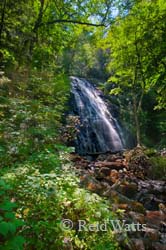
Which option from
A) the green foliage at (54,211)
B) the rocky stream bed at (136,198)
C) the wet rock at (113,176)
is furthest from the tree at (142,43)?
the green foliage at (54,211)

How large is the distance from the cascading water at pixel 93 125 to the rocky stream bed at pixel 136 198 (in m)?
5.04

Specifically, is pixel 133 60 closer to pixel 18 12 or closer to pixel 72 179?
pixel 18 12

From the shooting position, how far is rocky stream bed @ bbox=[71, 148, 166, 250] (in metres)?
2.88

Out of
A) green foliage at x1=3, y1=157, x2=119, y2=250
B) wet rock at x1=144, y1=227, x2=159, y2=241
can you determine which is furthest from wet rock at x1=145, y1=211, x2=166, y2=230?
green foliage at x1=3, y1=157, x2=119, y2=250

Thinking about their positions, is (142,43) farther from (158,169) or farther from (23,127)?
(23,127)

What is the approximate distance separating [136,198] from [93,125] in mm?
8693

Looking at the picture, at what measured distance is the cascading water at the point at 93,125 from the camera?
1240 cm

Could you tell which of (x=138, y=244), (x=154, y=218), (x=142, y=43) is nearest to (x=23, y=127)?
(x=138, y=244)

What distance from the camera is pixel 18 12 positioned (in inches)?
207

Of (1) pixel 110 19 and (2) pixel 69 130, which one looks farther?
(1) pixel 110 19

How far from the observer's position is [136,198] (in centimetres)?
467

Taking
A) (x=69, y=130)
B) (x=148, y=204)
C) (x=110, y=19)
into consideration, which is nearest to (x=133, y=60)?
(x=110, y=19)

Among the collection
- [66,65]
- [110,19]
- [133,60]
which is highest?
[66,65]

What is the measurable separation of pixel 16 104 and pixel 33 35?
10.6 ft
